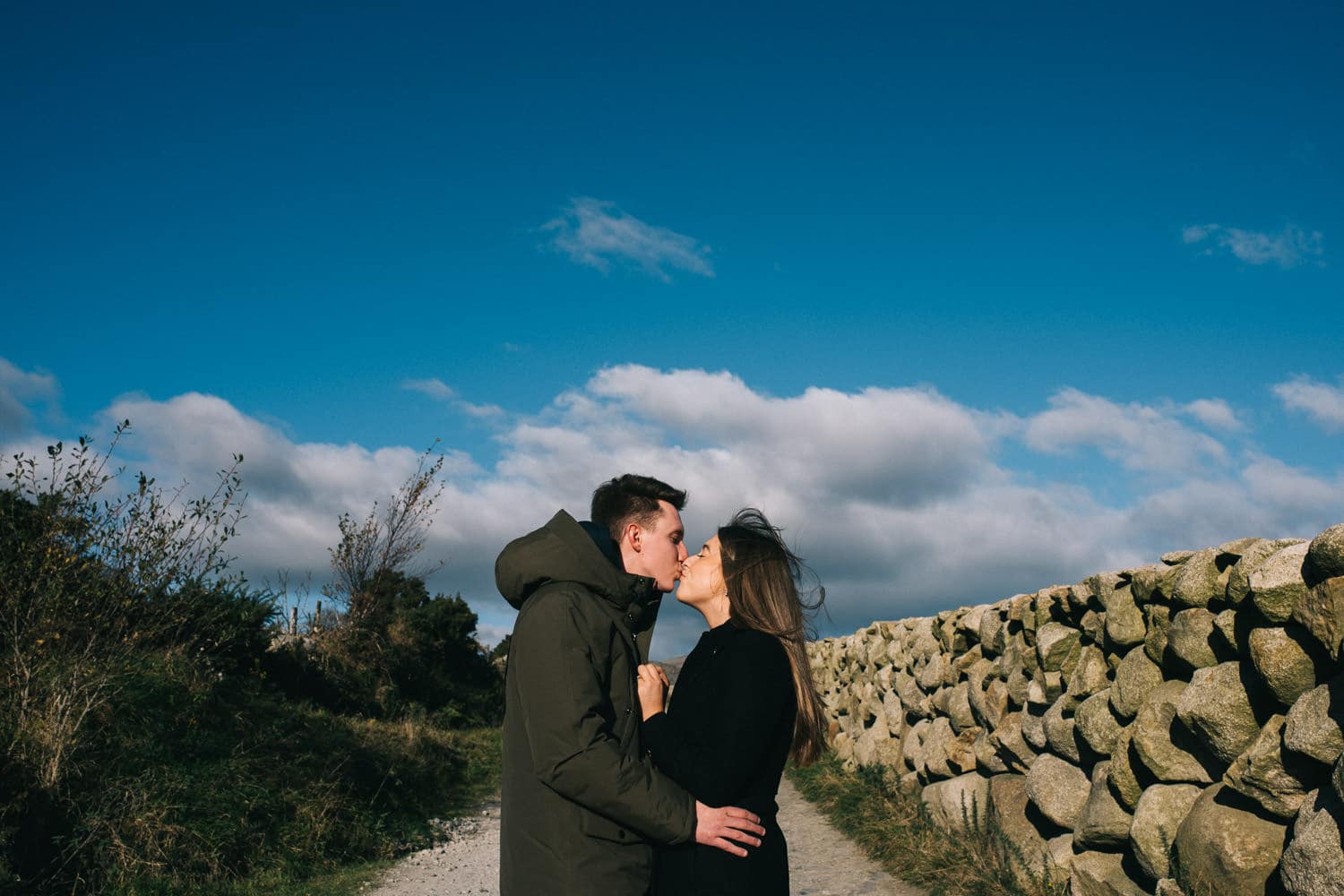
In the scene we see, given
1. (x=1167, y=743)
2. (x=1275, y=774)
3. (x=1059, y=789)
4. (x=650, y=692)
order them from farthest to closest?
(x=1059, y=789) < (x=1167, y=743) < (x=1275, y=774) < (x=650, y=692)

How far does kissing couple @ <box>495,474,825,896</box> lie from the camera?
8.05 ft

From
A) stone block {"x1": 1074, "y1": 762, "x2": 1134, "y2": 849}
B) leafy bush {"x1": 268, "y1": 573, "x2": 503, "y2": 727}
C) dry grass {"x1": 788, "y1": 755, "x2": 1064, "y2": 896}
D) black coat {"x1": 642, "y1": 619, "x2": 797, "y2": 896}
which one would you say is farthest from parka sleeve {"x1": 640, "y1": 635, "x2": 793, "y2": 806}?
leafy bush {"x1": 268, "y1": 573, "x2": 503, "y2": 727}

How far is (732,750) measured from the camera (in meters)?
2.68

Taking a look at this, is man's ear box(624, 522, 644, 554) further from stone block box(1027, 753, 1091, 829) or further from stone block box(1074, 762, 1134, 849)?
stone block box(1027, 753, 1091, 829)

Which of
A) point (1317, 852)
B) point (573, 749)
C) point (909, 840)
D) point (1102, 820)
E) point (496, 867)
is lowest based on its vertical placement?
point (496, 867)

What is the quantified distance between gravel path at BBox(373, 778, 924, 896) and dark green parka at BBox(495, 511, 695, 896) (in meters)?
3.91

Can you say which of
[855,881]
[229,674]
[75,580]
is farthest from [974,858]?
[229,674]

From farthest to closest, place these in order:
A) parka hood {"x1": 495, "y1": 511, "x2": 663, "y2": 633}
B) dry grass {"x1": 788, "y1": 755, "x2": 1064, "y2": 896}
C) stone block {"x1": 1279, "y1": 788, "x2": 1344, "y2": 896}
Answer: dry grass {"x1": 788, "y1": 755, "x2": 1064, "y2": 896}, stone block {"x1": 1279, "y1": 788, "x2": 1344, "y2": 896}, parka hood {"x1": 495, "y1": 511, "x2": 663, "y2": 633}

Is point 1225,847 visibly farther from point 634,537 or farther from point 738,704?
point 634,537

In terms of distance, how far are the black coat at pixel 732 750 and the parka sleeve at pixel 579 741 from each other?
0.15m

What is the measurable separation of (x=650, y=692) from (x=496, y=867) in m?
5.41

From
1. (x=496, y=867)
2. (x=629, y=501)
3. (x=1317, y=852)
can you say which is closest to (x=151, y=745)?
(x=496, y=867)

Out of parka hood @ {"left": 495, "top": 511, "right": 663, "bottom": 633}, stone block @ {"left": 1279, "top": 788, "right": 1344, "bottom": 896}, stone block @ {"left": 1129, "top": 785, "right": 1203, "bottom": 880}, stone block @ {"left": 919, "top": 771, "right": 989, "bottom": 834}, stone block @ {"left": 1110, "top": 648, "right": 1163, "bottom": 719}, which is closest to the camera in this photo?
parka hood @ {"left": 495, "top": 511, "right": 663, "bottom": 633}

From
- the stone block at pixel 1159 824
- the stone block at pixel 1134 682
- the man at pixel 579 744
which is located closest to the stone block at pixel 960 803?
the stone block at pixel 1134 682
